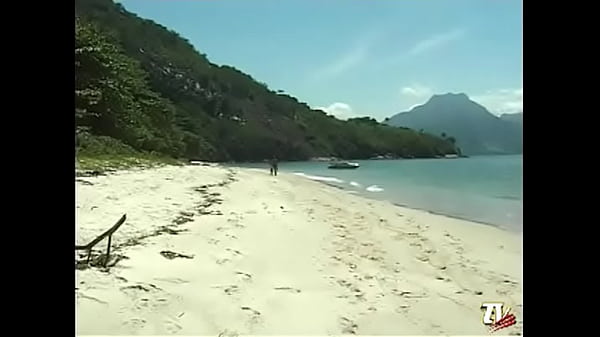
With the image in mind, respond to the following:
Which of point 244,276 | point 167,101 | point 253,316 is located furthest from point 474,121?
point 253,316

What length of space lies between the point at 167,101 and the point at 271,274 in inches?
798

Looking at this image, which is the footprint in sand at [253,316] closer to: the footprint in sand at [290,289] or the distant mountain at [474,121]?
the footprint in sand at [290,289]

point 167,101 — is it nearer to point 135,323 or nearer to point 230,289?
point 230,289

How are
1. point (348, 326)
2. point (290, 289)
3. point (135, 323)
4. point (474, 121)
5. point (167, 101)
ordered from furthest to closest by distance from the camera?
point (167, 101)
point (474, 121)
point (290, 289)
point (348, 326)
point (135, 323)

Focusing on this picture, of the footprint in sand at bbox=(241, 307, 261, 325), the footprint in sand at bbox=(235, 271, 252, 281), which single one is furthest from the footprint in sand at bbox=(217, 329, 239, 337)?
the footprint in sand at bbox=(235, 271, 252, 281)

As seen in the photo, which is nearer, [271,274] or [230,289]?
[230,289]

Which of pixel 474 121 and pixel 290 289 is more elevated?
pixel 474 121

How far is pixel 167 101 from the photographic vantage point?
22.8 metres

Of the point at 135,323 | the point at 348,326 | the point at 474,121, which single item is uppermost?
the point at 474,121

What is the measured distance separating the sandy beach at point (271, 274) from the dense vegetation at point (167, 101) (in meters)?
2.53

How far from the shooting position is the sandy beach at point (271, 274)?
257 centimetres

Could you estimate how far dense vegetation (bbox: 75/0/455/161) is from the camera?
547 inches

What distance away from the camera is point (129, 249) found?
12.4 ft
